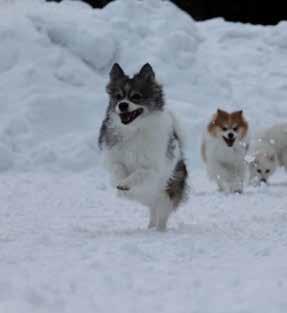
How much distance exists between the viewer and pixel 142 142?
6.66 m

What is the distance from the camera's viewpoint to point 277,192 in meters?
10.5

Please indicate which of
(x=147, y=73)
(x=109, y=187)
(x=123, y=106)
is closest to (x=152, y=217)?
(x=123, y=106)

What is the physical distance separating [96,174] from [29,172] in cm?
98

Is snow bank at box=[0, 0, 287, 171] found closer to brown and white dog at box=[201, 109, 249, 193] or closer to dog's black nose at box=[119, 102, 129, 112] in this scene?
brown and white dog at box=[201, 109, 249, 193]

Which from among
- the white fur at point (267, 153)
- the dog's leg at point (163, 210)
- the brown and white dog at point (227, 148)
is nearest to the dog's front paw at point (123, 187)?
the dog's leg at point (163, 210)

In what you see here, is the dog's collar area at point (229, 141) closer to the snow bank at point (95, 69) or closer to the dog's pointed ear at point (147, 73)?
the snow bank at point (95, 69)

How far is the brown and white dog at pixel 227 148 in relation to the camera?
37.2ft

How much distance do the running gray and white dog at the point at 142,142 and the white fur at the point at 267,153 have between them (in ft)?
18.1

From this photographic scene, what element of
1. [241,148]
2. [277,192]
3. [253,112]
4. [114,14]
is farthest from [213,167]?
[114,14]

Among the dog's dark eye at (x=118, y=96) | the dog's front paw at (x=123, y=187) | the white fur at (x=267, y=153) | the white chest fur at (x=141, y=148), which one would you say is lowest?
the white fur at (x=267, y=153)

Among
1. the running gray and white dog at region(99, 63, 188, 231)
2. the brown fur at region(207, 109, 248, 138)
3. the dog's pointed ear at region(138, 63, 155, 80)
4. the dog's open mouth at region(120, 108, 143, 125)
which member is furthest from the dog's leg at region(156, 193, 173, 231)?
the brown fur at region(207, 109, 248, 138)

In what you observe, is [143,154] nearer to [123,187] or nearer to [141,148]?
[141,148]

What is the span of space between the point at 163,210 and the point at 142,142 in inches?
23.8

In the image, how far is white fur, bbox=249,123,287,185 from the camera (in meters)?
12.3
